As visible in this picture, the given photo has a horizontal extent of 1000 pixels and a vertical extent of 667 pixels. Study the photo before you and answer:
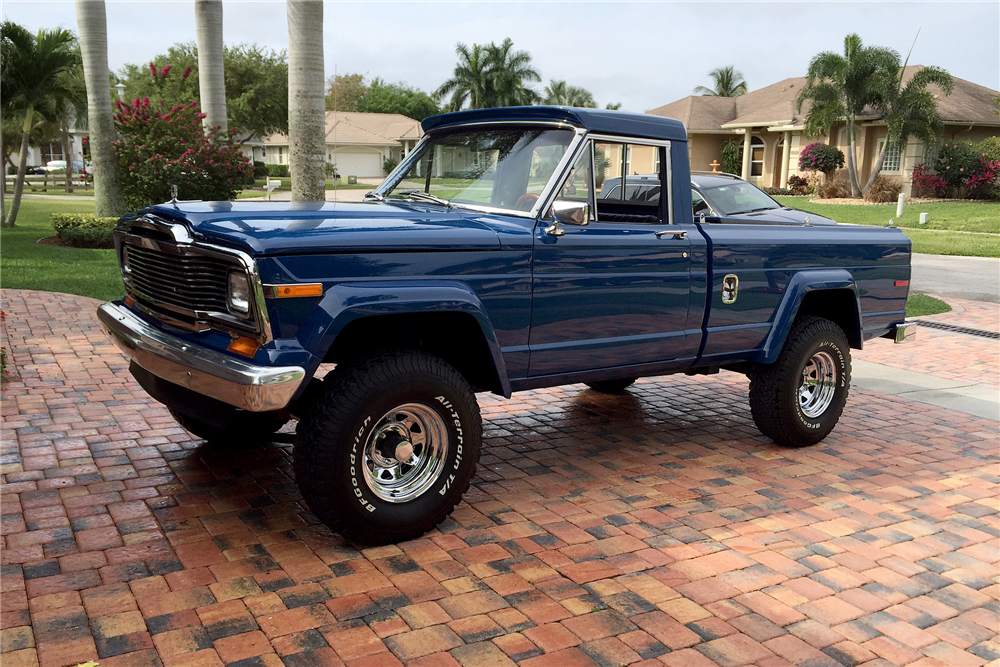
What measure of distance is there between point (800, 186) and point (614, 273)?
36.2 meters

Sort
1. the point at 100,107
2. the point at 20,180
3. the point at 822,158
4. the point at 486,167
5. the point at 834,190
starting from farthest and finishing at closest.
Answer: the point at 822,158 → the point at 834,190 → the point at 20,180 → the point at 100,107 → the point at 486,167

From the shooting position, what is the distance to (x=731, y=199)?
38.6 feet

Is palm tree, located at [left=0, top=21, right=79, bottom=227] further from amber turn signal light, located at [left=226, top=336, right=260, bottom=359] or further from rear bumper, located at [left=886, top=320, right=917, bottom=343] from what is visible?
rear bumper, located at [left=886, top=320, right=917, bottom=343]

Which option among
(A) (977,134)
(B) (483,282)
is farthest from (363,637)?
(A) (977,134)

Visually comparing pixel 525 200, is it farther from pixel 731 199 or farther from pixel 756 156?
pixel 756 156

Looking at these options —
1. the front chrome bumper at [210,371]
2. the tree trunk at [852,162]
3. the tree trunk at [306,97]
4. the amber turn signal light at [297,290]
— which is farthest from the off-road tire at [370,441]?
the tree trunk at [852,162]

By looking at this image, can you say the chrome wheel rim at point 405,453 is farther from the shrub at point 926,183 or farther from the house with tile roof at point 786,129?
the house with tile roof at point 786,129

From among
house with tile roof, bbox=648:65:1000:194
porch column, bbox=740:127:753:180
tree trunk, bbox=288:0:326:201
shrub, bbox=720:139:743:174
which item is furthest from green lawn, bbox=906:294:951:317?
shrub, bbox=720:139:743:174

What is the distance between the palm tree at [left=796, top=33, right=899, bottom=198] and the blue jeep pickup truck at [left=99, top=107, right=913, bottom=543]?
30.9 metres

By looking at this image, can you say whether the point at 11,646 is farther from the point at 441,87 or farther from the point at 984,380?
the point at 441,87

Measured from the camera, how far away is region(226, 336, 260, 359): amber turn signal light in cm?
373

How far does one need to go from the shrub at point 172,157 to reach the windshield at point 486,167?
10968 mm

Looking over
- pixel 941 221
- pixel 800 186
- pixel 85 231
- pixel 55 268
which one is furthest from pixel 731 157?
pixel 55 268

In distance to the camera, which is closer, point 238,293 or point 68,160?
point 238,293
